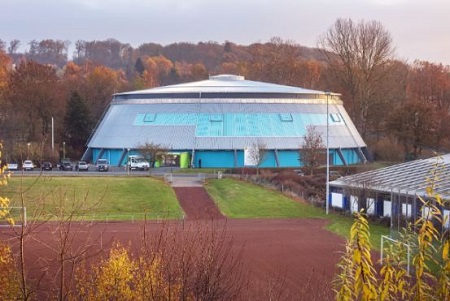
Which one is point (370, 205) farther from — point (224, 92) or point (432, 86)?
point (432, 86)

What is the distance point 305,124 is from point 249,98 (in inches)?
256

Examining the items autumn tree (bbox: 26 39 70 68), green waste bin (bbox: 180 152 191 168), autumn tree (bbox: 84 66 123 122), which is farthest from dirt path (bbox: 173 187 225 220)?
autumn tree (bbox: 26 39 70 68)

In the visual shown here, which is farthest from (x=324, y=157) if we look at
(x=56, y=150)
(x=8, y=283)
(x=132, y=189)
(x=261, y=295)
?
(x=8, y=283)

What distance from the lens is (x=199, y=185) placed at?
4438cm

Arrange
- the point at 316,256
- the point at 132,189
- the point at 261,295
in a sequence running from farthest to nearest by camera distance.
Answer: the point at 132,189 → the point at 316,256 → the point at 261,295

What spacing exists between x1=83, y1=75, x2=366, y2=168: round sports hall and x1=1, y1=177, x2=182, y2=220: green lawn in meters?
13.0

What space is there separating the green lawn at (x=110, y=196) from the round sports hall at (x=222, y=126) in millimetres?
13042

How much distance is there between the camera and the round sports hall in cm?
5694

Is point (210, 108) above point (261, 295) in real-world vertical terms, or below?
above

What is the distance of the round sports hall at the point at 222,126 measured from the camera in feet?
187

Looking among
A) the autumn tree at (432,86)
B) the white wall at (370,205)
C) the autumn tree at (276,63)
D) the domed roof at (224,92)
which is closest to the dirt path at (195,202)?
the white wall at (370,205)

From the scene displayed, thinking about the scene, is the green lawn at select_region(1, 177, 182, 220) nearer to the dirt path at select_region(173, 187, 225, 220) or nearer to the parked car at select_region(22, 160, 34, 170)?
the dirt path at select_region(173, 187, 225, 220)

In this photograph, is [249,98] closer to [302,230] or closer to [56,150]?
[56,150]

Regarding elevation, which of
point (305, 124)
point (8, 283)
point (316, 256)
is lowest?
point (316, 256)
